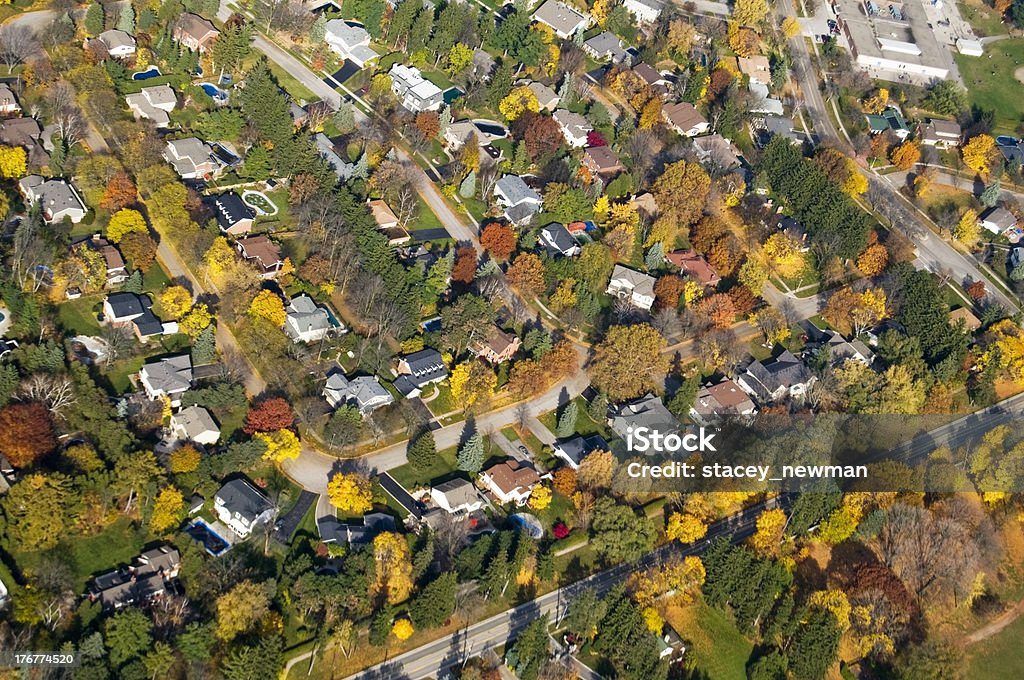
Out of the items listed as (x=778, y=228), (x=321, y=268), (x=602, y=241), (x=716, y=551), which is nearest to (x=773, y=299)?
(x=778, y=228)

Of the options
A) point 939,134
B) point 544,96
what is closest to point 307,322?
point 544,96

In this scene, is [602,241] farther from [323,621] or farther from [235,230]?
[323,621]

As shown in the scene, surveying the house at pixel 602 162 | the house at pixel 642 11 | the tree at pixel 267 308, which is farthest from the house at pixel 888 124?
the tree at pixel 267 308

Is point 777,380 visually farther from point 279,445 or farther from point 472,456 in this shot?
point 279,445

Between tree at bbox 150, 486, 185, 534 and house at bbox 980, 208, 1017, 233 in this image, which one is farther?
house at bbox 980, 208, 1017, 233

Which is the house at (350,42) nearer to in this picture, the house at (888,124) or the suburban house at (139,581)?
the house at (888,124)

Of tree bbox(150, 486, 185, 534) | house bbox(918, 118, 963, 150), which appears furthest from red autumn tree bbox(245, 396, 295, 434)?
house bbox(918, 118, 963, 150)

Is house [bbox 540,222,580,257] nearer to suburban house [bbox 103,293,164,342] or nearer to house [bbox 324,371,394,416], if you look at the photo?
house [bbox 324,371,394,416]
